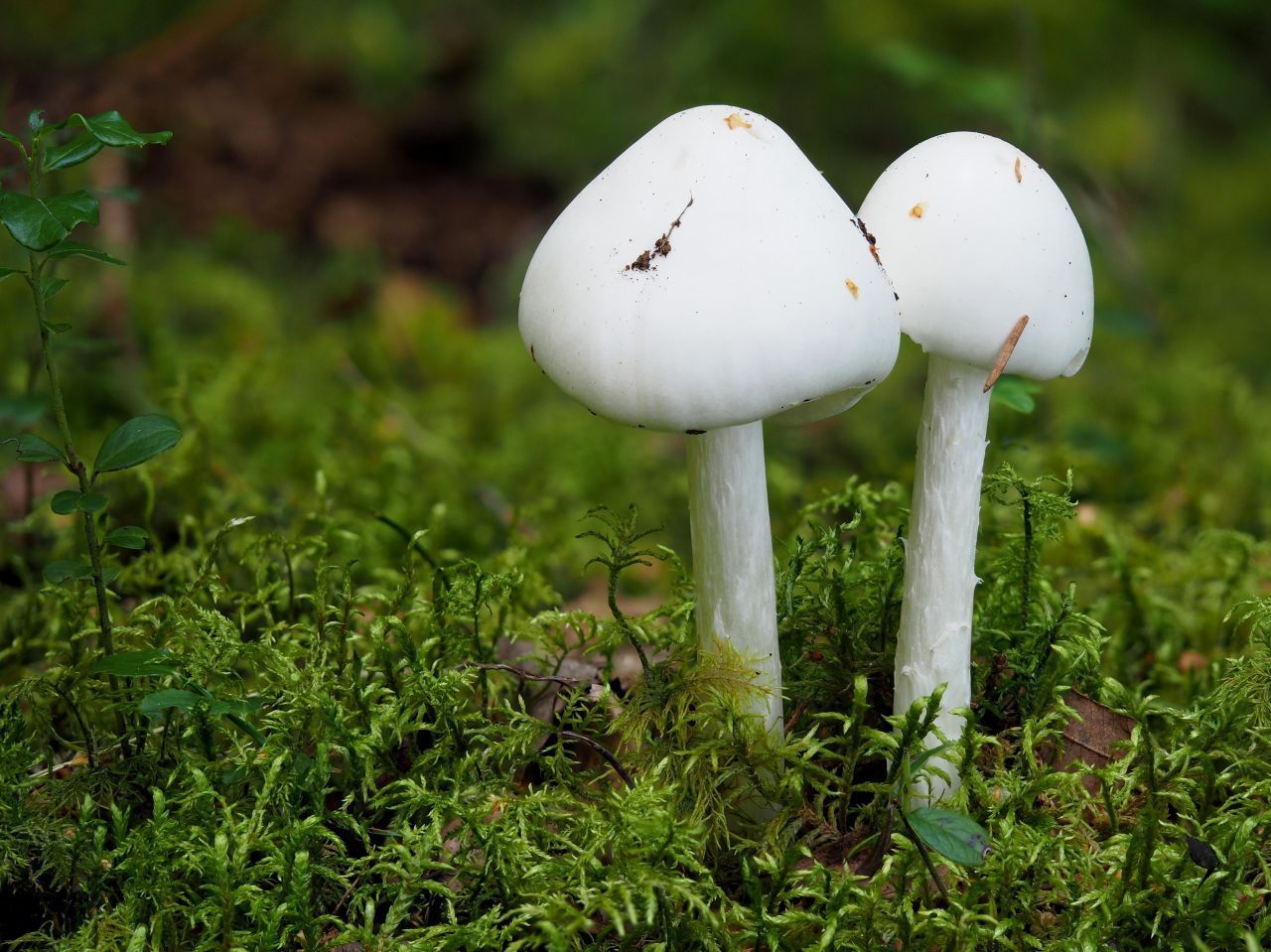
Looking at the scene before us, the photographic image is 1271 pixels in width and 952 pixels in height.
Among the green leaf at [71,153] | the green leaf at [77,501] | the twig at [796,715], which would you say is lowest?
the twig at [796,715]

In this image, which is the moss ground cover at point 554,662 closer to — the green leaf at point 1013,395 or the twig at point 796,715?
the twig at point 796,715

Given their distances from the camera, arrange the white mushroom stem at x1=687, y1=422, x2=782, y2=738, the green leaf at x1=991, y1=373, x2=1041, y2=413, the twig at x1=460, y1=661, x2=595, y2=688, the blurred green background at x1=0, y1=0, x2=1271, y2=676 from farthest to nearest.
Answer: the blurred green background at x1=0, y1=0, x2=1271, y2=676, the green leaf at x1=991, y1=373, x2=1041, y2=413, the twig at x1=460, y1=661, x2=595, y2=688, the white mushroom stem at x1=687, y1=422, x2=782, y2=738

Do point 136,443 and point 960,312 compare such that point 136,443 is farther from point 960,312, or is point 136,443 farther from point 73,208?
point 960,312

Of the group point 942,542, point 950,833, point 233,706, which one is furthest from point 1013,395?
point 233,706

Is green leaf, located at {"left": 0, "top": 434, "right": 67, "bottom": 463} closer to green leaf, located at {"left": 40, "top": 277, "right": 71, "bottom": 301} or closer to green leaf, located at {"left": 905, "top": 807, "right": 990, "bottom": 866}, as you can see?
green leaf, located at {"left": 40, "top": 277, "right": 71, "bottom": 301}

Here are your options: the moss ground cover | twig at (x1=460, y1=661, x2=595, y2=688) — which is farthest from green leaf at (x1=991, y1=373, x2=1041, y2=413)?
twig at (x1=460, y1=661, x2=595, y2=688)

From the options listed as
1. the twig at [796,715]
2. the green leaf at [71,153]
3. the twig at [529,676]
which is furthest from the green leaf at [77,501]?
the twig at [796,715]
